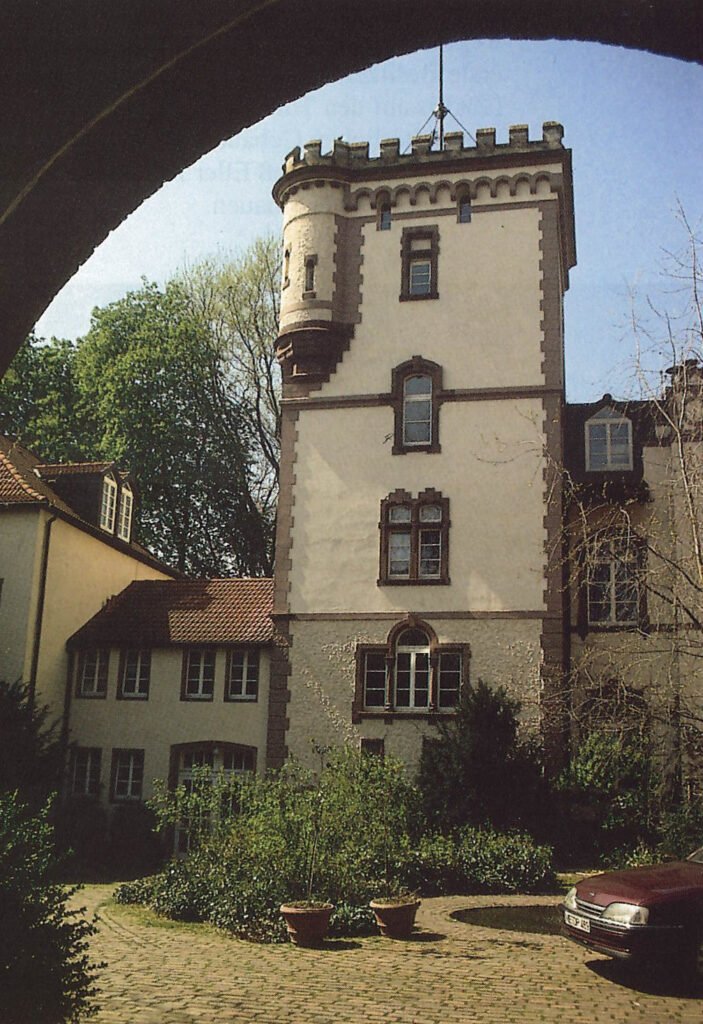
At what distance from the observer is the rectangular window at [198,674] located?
92.7 feet

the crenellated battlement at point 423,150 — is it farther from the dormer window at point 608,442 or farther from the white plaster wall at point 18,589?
the white plaster wall at point 18,589

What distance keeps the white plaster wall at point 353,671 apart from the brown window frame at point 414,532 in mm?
1188

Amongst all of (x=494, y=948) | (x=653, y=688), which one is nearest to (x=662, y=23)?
(x=494, y=948)

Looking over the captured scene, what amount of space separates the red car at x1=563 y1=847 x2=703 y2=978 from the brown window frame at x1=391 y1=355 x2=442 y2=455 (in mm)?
17068

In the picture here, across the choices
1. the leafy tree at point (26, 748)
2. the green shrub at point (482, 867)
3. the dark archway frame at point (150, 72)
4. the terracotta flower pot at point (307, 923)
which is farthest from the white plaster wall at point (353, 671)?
the dark archway frame at point (150, 72)

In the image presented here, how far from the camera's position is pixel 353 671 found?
88.8 ft

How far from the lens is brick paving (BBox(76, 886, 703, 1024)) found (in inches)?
388

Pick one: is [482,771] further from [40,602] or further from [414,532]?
[40,602]

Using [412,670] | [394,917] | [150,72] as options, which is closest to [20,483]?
[412,670]

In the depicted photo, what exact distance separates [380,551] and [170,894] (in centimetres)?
1232

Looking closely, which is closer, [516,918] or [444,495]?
[516,918]

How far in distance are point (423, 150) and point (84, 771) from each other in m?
20.3

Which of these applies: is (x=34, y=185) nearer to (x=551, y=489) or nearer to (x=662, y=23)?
(x=662, y=23)

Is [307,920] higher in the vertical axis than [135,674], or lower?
lower
